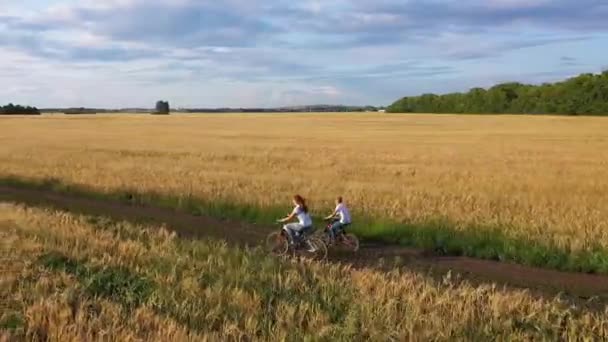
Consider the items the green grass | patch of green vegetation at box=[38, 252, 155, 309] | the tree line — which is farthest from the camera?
the tree line

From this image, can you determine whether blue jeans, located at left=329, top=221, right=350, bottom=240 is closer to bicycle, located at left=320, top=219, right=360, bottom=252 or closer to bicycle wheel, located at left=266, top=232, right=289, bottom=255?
bicycle, located at left=320, top=219, right=360, bottom=252

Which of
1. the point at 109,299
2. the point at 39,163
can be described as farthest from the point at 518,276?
the point at 39,163

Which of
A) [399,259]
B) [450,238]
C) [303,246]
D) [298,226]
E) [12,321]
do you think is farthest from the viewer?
[450,238]

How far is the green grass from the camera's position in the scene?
12.4 meters

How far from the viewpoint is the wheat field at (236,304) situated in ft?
20.3

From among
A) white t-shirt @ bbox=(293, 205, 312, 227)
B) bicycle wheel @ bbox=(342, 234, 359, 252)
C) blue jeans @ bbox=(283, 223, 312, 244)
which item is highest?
white t-shirt @ bbox=(293, 205, 312, 227)

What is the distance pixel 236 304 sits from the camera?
7.07 meters

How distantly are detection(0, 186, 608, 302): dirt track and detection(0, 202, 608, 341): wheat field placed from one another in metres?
2.93

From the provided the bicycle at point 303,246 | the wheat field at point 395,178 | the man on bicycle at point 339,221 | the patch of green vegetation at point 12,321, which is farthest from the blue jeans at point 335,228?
the patch of green vegetation at point 12,321

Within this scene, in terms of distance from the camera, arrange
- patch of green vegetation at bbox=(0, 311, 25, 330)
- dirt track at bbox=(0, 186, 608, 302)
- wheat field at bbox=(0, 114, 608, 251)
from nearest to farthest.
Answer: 1. patch of green vegetation at bbox=(0, 311, 25, 330)
2. dirt track at bbox=(0, 186, 608, 302)
3. wheat field at bbox=(0, 114, 608, 251)

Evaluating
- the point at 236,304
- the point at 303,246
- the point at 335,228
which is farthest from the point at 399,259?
the point at 236,304

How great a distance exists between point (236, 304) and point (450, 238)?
798cm

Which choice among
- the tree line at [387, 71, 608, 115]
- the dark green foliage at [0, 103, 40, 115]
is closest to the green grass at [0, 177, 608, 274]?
the tree line at [387, 71, 608, 115]

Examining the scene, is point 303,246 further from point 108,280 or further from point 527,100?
point 527,100
